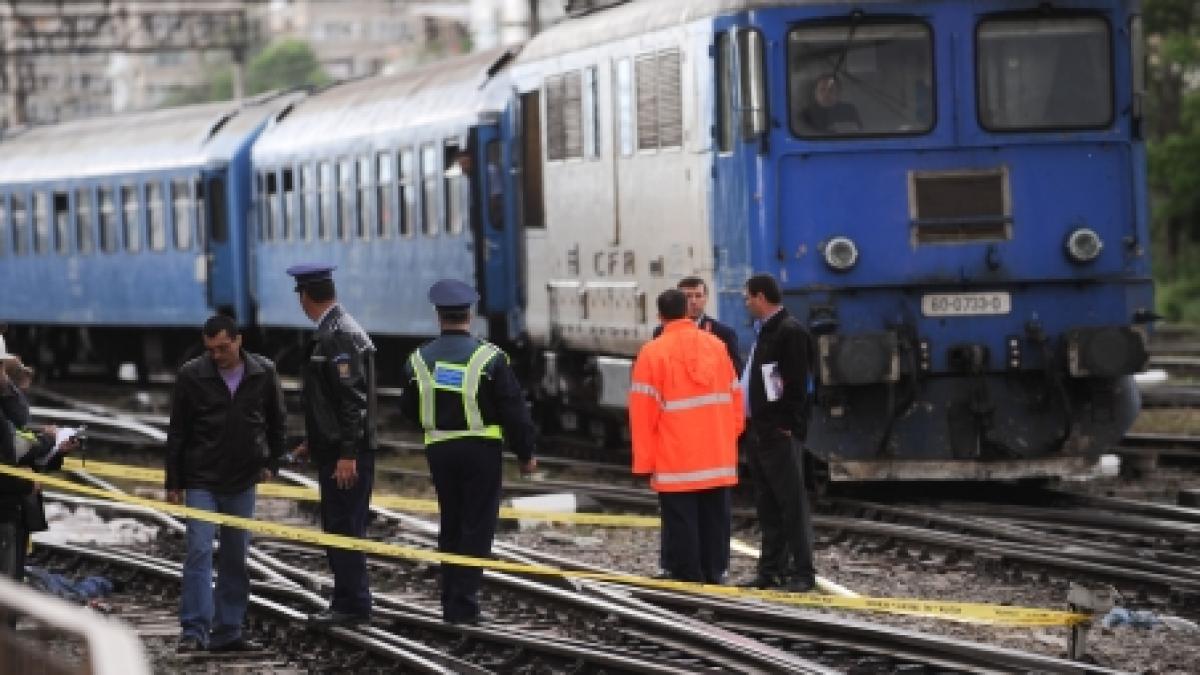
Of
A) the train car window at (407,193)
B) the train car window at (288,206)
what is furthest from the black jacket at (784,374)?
the train car window at (288,206)

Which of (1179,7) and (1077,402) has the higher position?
(1179,7)

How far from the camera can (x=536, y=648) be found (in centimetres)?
1145

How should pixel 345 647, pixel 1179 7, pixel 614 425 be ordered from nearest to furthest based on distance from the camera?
1. pixel 345 647
2. pixel 614 425
3. pixel 1179 7

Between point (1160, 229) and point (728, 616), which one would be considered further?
point (1160, 229)

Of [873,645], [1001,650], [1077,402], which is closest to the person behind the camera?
[1001,650]

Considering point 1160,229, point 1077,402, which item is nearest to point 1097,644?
point 1077,402

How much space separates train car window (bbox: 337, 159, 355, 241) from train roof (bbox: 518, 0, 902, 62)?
527 centimetres

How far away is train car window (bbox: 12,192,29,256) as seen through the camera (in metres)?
37.2

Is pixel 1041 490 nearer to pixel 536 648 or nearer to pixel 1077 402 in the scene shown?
pixel 1077 402

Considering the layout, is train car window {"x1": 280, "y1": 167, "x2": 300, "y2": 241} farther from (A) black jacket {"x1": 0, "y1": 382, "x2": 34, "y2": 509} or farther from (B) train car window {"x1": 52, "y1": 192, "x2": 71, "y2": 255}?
(A) black jacket {"x1": 0, "y1": 382, "x2": 34, "y2": 509}

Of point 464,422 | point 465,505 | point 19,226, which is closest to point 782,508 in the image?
point 465,505

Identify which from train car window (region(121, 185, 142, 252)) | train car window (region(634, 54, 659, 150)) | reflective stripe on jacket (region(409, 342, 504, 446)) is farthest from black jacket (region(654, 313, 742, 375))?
train car window (region(121, 185, 142, 252))

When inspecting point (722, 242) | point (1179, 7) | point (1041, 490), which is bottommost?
point (1041, 490)

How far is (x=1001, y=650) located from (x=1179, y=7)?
37252 mm
